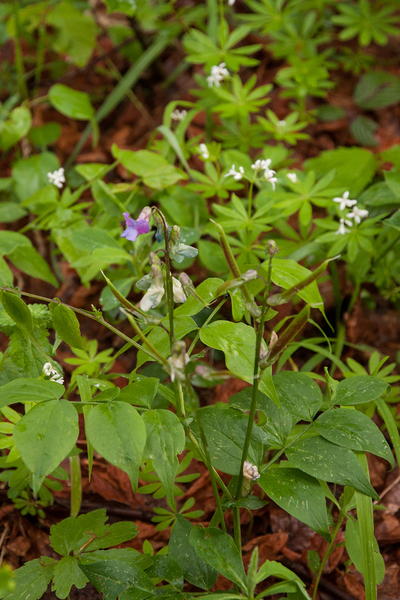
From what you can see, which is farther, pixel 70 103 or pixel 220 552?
pixel 70 103

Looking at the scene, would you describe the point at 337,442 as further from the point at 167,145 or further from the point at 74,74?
the point at 74,74

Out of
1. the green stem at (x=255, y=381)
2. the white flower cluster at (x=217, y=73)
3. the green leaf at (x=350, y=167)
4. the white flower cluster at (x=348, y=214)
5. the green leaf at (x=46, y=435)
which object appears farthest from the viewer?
the white flower cluster at (x=217, y=73)

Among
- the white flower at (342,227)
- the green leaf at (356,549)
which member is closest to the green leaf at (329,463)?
the green leaf at (356,549)

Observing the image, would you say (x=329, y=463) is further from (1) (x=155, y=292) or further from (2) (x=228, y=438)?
(1) (x=155, y=292)

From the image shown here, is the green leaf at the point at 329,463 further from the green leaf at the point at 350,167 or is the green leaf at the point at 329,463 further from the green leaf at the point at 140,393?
the green leaf at the point at 350,167

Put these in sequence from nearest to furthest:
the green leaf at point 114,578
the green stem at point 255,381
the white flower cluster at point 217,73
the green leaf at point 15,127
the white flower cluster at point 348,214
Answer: the green stem at point 255,381 → the green leaf at point 114,578 → the white flower cluster at point 348,214 → the white flower cluster at point 217,73 → the green leaf at point 15,127

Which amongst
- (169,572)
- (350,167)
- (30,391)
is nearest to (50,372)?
(30,391)

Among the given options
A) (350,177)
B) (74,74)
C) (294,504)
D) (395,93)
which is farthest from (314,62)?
(294,504)
